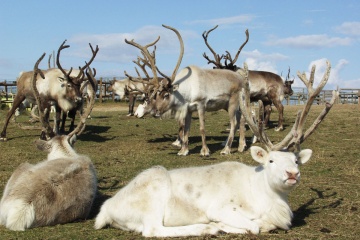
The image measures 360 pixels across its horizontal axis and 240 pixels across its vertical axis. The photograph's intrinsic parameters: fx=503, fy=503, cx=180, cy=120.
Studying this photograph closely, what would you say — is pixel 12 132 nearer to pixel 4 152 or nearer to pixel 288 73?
pixel 4 152

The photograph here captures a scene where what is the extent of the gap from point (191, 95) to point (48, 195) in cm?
693

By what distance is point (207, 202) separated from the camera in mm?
5363

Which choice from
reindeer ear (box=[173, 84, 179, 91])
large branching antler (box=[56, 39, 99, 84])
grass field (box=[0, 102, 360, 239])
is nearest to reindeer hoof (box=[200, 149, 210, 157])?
grass field (box=[0, 102, 360, 239])

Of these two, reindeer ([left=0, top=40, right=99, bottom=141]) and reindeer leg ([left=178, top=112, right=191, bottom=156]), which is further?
reindeer ([left=0, top=40, right=99, bottom=141])

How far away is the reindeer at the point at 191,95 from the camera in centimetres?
1200

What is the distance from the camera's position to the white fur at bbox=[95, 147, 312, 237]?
514 cm

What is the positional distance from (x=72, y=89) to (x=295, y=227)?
32.8 feet

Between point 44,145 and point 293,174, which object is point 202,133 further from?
point 293,174

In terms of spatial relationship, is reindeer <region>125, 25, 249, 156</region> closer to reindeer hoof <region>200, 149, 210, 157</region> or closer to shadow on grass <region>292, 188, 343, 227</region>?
reindeer hoof <region>200, 149, 210, 157</region>

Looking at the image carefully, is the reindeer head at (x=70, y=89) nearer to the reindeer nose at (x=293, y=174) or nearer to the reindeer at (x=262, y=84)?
the reindeer at (x=262, y=84)

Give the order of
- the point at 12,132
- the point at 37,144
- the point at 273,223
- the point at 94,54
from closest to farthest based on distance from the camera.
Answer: the point at 273,223, the point at 37,144, the point at 94,54, the point at 12,132

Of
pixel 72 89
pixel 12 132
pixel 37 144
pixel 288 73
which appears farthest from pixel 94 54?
pixel 288 73

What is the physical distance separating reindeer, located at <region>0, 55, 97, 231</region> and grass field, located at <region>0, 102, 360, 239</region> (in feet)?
0.38

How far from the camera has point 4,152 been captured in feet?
40.0
